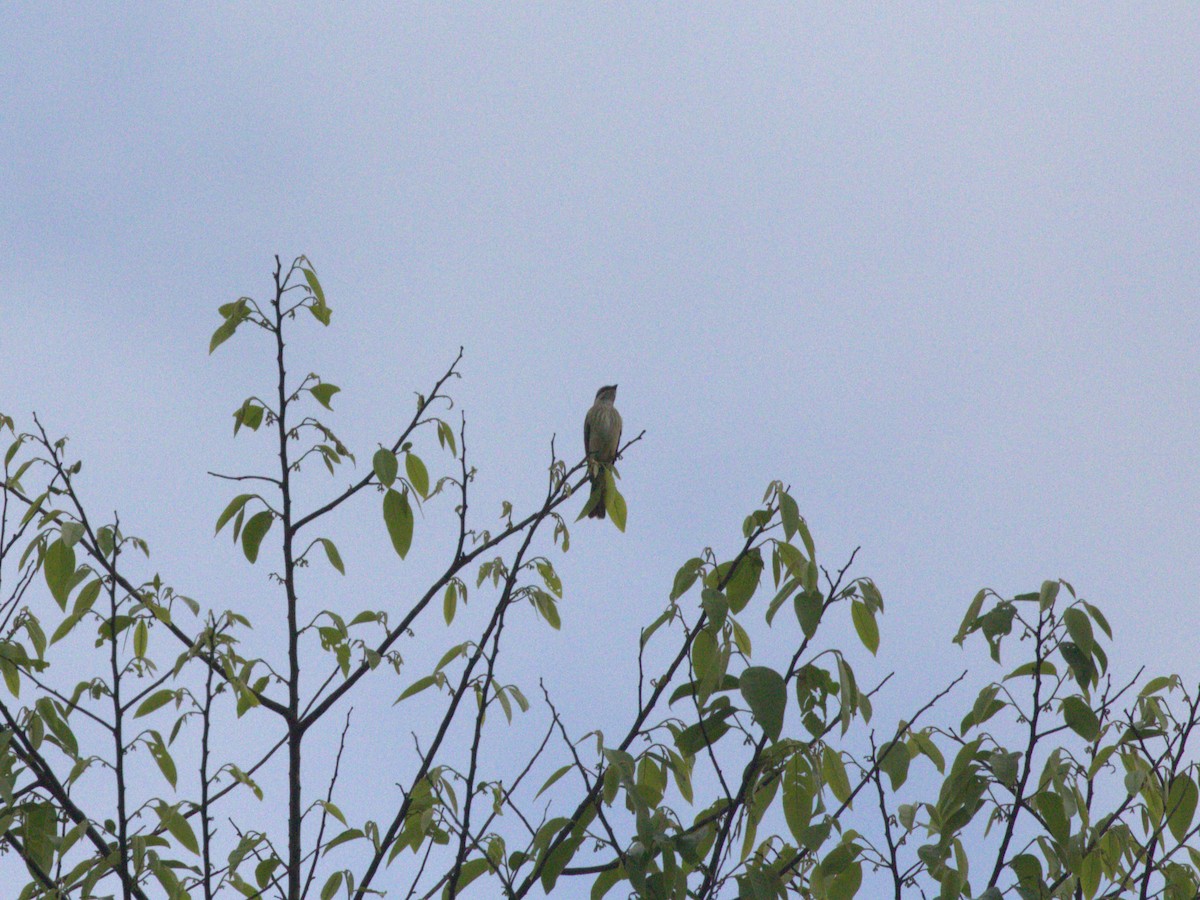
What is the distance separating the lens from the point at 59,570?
3.68 metres

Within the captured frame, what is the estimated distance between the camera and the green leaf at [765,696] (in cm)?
286

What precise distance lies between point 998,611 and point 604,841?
119cm

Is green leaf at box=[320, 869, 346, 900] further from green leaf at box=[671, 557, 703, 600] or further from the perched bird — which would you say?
the perched bird

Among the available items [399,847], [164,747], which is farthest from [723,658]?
[164,747]

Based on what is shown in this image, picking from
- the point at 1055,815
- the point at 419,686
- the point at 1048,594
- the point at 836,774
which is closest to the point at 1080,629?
the point at 1048,594

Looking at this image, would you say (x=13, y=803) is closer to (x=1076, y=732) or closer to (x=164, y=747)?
(x=164, y=747)

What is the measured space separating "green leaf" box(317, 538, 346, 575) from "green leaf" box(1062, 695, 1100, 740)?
7.36ft

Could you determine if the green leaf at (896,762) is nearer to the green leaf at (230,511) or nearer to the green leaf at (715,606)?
the green leaf at (715,606)

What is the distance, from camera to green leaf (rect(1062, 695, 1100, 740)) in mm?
3064

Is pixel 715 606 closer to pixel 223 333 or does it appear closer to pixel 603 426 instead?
pixel 223 333

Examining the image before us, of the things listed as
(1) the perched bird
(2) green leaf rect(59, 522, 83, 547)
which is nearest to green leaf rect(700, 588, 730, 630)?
(2) green leaf rect(59, 522, 83, 547)

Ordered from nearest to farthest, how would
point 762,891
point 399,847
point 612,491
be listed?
point 762,891, point 399,847, point 612,491

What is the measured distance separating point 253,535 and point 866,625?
2019mm

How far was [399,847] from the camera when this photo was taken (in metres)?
3.65
